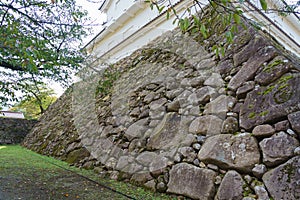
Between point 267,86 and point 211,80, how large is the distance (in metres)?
0.69

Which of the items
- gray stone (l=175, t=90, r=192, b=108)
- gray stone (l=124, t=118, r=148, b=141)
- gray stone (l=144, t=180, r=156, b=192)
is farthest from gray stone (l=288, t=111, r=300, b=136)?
gray stone (l=124, t=118, r=148, b=141)

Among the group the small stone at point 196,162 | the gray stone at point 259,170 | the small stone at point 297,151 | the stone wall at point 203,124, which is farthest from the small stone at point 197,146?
the small stone at point 297,151

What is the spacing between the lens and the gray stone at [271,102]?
1722mm

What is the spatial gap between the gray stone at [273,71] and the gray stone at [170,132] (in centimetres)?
83

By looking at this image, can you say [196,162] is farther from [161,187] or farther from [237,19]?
[237,19]

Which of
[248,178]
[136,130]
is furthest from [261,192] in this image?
[136,130]

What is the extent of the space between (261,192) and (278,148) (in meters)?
0.34

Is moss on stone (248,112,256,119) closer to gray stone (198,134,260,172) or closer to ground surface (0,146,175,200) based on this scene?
gray stone (198,134,260,172)

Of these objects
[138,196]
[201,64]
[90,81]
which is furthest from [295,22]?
[138,196]

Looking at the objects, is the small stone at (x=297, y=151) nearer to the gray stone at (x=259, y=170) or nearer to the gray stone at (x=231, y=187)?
the gray stone at (x=259, y=170)

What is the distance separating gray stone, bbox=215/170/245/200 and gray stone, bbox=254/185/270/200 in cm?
10

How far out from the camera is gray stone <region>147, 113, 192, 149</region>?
93.3 inches

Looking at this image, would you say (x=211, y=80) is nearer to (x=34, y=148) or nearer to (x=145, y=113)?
(x=145, y=113)

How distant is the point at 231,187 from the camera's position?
Answer: 1.69m
